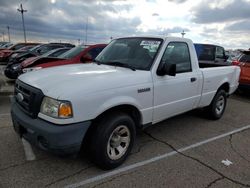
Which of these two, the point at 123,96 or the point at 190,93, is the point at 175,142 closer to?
the point at 190,93

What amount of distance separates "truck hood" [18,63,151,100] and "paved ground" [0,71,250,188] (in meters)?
1.16

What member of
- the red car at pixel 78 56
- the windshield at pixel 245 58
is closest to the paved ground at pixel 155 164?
the red car at pixel 78 56

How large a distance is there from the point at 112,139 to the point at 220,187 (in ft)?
5.07

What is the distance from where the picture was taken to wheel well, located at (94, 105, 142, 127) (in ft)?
10.1

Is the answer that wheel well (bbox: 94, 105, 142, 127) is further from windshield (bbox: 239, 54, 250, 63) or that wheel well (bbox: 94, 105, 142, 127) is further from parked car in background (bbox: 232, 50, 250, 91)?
windshield (bbox: 239, 54, 250, 63)

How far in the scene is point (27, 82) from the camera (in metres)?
3.14

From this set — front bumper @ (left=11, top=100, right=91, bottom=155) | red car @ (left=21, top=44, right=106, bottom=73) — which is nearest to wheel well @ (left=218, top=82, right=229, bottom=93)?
red car @ (left=21, top=44, right=106, bottom=73)

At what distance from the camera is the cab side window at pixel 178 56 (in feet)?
12.9

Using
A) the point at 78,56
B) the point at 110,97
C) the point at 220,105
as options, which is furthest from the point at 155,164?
the point at 78,56

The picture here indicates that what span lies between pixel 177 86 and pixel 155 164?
4.56 ft

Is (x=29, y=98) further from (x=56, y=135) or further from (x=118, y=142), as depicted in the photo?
(x=118, y=142)

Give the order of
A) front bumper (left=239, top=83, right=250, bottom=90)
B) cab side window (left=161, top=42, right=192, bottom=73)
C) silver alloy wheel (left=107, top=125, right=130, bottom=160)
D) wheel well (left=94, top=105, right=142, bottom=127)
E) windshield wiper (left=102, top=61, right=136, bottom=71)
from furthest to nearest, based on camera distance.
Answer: front bumper (left=239, top=83, right=250, bottom=90), cab side window (left=161, top=42, right=192, bottom=73), windshield wiper (left=102, top=61, right=136, bottom=71), silver alloy wheel (left=107, top=125, right=130, bottom=160), wheel well (left=94, top=105, right=142, bottom=127)

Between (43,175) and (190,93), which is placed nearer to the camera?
(43,175)

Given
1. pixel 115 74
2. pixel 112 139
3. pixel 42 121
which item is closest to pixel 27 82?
pixel 42 121
